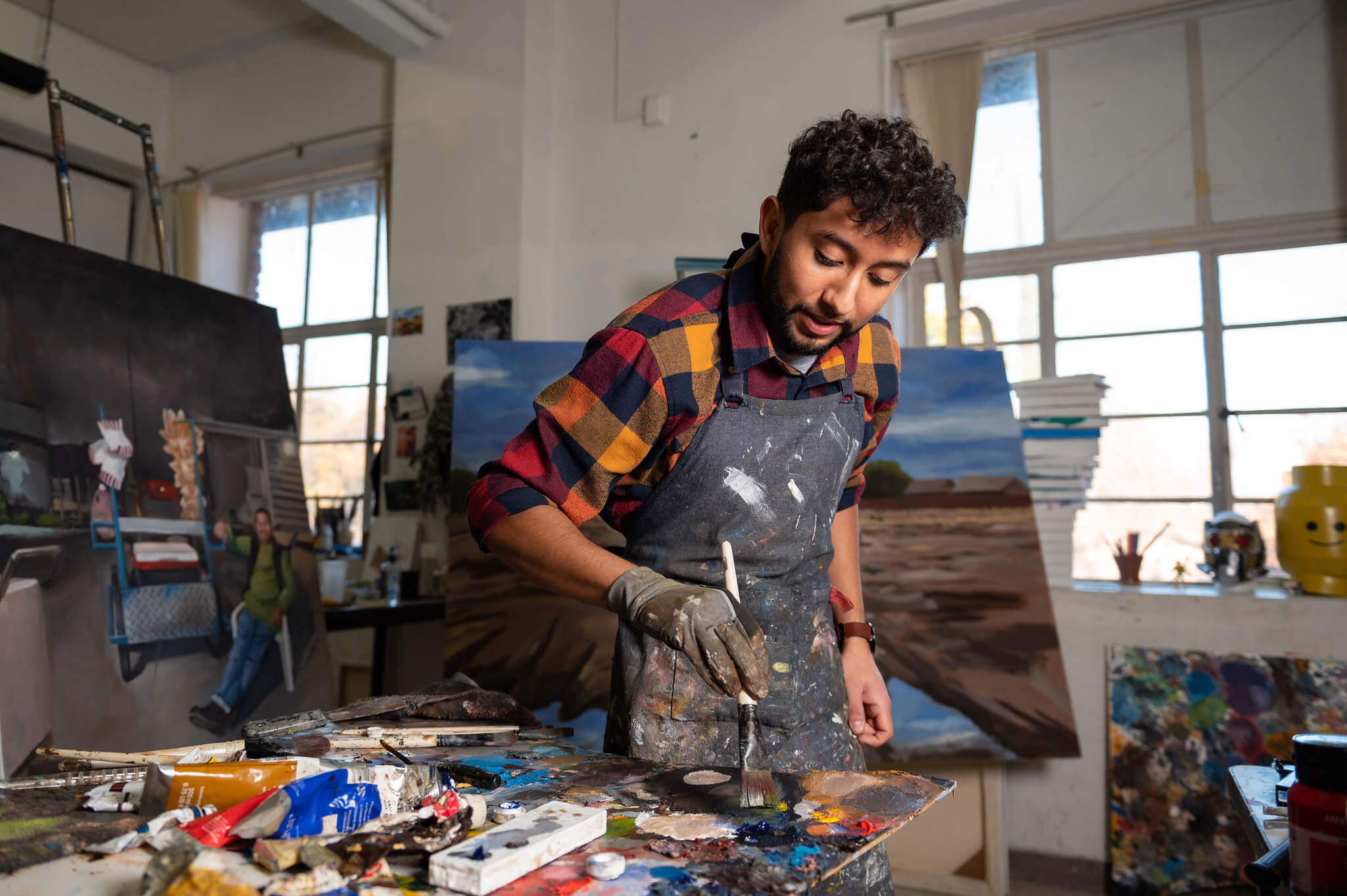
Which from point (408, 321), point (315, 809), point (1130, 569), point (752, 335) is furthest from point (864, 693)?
point (408, 321)

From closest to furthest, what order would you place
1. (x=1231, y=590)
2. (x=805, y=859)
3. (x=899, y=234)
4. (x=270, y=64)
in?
(x=805, y=859), (x=899, y=234), (x=1231, y=590), (x=270, y=64)

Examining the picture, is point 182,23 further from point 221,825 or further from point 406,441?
point 221,825

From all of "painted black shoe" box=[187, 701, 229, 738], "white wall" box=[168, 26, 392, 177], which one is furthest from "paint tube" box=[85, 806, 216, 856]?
"white wall" box=[168, 26, 392, 177]

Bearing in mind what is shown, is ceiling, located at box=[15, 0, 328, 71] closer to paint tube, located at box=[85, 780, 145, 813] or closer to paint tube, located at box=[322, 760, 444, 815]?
paint tube, located at box=[85, 780, 145, 813]

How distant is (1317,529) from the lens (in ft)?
8.04

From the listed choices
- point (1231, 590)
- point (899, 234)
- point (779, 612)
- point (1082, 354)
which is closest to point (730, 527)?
point (779, 612)

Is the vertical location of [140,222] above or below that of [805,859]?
above

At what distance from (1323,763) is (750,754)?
Result: 2.09 ft

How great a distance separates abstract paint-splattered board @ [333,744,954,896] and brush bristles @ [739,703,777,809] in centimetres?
1

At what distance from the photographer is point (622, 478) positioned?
4.53 ft

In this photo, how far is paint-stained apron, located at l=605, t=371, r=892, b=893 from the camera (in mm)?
1311

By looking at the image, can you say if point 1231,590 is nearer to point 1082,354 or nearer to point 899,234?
point 1082,354

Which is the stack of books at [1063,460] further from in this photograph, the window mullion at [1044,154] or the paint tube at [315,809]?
the paint tube at [315,809]

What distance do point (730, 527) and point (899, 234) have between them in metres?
0.50
